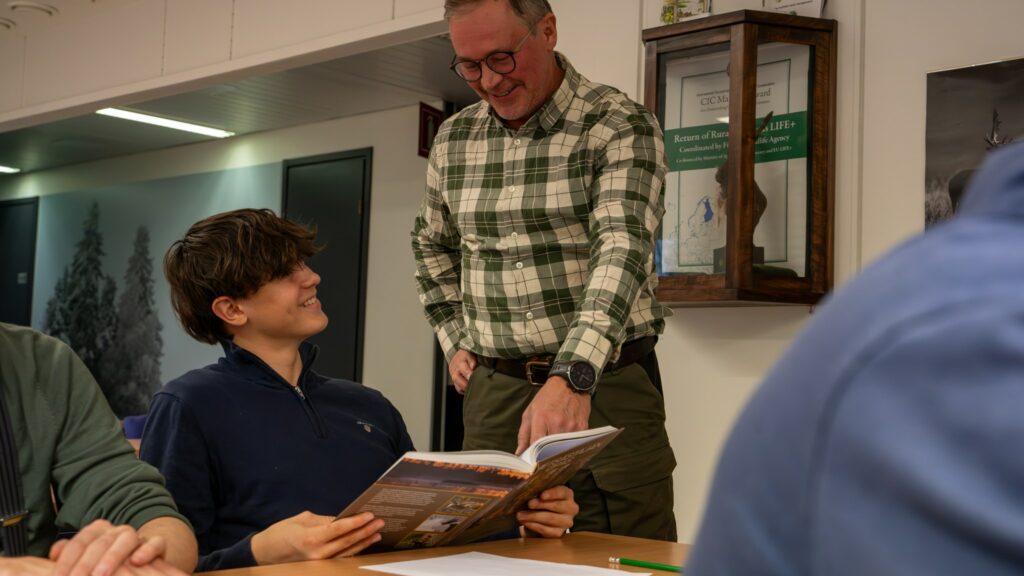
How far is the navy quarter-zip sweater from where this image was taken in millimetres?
1824

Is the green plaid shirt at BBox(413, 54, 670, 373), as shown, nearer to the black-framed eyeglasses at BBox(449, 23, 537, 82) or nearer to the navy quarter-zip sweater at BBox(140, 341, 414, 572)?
the black-framed eyeglasses at BBox(449, 23, 537, 82)

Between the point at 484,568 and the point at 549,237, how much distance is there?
1003 millimetres

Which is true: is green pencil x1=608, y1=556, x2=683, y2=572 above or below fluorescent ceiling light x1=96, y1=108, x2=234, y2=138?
below

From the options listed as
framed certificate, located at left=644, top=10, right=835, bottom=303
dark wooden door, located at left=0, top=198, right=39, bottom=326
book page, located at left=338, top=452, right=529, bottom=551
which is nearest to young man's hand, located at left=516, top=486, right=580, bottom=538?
book page, located at left=338, top=452, right=529, bottom=551

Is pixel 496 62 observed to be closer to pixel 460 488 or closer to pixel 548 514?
pixel 548 514

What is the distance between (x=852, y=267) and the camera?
329 cm

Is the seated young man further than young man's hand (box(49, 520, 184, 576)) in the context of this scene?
Yes

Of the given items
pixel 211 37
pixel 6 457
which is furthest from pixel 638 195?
pixel 211 37

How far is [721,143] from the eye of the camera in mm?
3461

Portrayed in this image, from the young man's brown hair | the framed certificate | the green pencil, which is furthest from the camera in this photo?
the framed certificate

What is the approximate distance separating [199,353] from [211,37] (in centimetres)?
374

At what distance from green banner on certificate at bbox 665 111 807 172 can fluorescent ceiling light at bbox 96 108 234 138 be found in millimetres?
5687

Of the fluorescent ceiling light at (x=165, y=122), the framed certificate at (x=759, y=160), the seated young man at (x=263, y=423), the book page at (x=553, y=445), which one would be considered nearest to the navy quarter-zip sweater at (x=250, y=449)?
the seated young man at (x=263, y=423)

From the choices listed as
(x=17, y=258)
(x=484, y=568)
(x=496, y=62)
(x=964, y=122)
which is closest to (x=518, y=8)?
(x=496, y=62)
